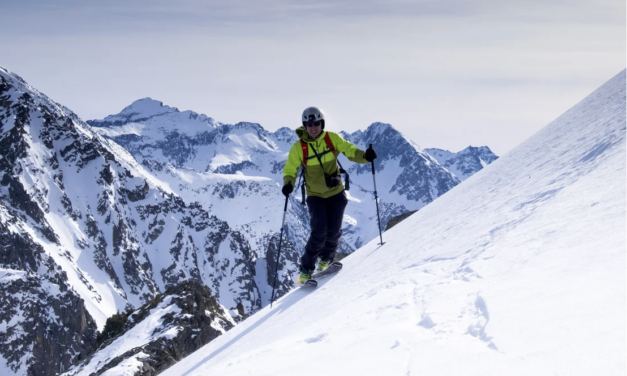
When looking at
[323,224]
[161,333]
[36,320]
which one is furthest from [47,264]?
[323,224]

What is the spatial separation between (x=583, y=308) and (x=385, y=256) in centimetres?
584

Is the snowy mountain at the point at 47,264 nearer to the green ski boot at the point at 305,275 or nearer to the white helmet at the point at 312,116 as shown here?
the green ski boot at the point at 305,275

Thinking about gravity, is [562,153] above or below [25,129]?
below

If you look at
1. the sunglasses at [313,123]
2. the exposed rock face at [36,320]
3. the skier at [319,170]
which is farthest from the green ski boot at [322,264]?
the exposed rock face at [36,320]

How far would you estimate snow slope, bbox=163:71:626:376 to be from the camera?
125 inches

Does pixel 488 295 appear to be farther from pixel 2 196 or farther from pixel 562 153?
pixel 2 196

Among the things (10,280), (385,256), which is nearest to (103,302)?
(10,280)

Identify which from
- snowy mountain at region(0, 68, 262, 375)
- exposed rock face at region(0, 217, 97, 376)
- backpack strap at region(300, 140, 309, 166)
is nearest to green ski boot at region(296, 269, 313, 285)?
backpack strap at region(300, 140, 309, 166)

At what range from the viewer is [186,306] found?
37.6 metres

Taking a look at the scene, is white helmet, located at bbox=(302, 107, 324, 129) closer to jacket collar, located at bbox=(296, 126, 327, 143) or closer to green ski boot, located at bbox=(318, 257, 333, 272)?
jacket collar, located at bbox=(296, 126, 327, 143)

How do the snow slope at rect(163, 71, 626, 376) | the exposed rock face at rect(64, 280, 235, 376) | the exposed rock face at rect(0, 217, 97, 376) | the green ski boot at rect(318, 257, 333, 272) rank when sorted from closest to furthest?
1. the snow slope at rect(163, 71, 626, 376)
2. the green ski boot at rect(318, 257, 333, 272)
3. the exposed rock face at rect(64, 280, 235, 376)
4. the exposed rock face at rect(0, 217, 97, 376)

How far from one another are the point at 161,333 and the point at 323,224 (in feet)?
86.8

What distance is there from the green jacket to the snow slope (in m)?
1.71

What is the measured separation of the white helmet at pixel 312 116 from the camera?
9117 millimetres
